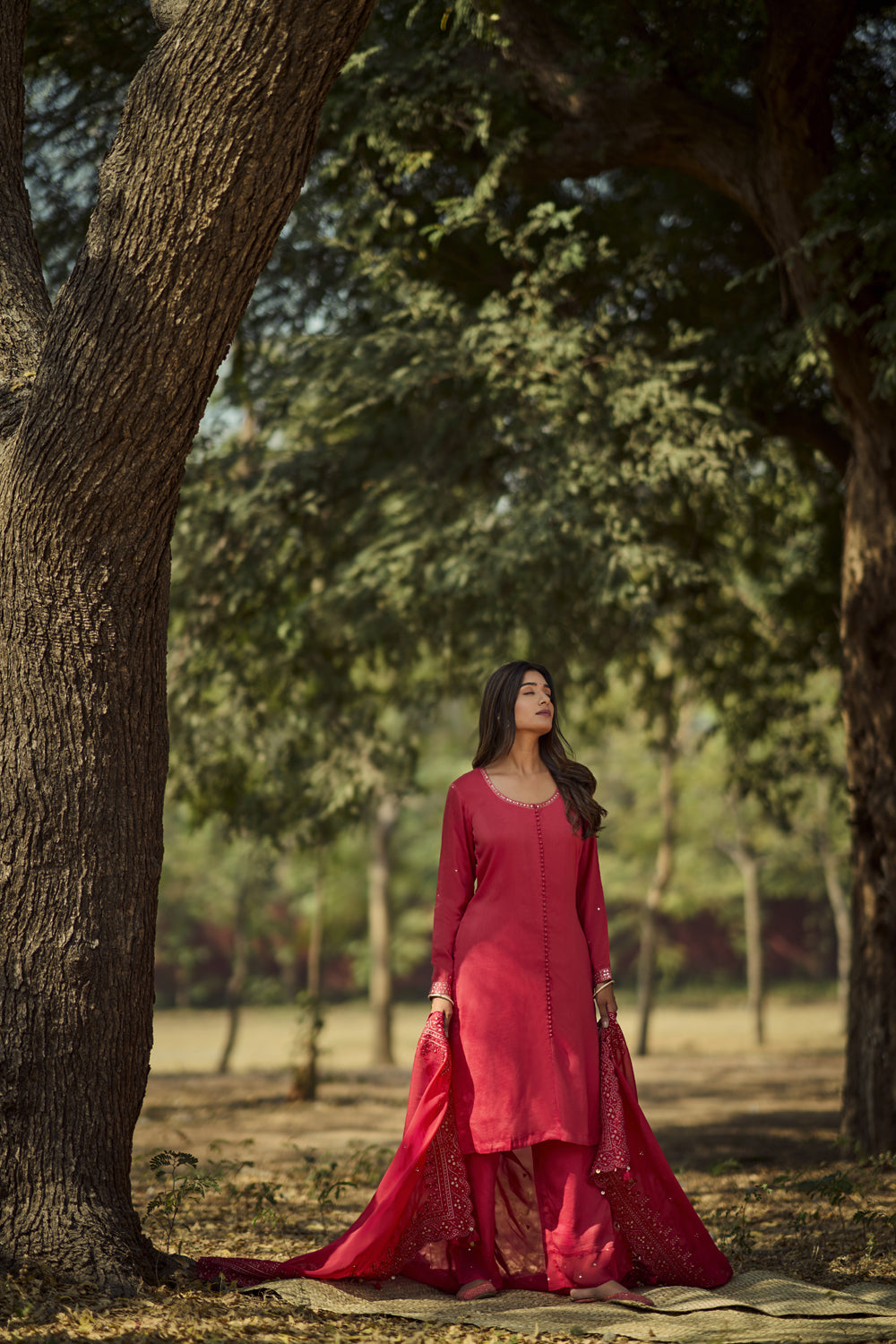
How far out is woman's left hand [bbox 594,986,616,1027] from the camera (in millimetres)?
4457

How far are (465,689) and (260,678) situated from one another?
1901 millimetres

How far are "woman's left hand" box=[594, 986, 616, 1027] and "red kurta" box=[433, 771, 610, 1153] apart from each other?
4cm

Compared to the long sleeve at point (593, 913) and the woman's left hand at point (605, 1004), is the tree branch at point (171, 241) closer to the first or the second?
the long sleeve at point (593, 913)

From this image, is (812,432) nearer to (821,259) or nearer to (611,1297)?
(821,259)

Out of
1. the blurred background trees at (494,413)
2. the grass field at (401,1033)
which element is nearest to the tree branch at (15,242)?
the blurred background trees at (494,413)

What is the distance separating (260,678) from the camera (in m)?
10.4

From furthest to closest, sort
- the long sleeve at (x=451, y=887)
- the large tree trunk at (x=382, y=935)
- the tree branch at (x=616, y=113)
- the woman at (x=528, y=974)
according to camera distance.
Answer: the large tree trunk at (x=382, y=935)
the tree branch at (x=616, y=113)
the long sleeve at (x=451, y=887)
the woman at (x=528, y=974)

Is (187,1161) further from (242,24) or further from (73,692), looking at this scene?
(242,24)

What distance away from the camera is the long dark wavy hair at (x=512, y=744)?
178 inches

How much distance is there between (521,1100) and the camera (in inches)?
165

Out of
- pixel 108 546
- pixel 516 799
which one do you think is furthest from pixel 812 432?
pixel 108 546

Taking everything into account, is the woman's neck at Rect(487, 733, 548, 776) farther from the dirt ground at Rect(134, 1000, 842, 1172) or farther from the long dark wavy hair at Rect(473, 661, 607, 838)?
the dirt ground at Rect(134, 1000, 842, 1172)

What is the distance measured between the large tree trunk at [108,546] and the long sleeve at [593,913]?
160 centimetres

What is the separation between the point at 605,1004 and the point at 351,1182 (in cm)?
282
